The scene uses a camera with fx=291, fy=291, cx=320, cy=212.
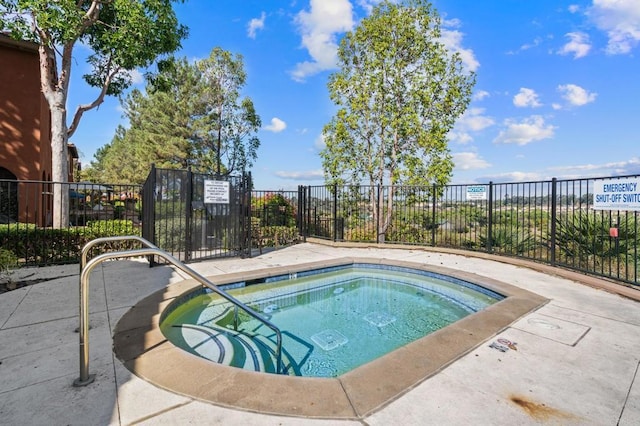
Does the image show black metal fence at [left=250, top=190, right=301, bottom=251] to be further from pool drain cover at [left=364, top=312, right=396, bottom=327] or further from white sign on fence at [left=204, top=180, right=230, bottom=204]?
pool drain cover at [left=364, top=312, right=396, bottom=327]

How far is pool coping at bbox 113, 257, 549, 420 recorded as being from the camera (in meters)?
1.92

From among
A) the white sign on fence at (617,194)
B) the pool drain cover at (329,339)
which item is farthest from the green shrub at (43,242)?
the white sign on fence at (617,194)

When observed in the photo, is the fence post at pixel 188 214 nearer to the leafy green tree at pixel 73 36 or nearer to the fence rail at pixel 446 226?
the fence rail at pixel 446 226

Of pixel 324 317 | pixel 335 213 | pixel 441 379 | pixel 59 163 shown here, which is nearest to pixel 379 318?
pixel 324 317

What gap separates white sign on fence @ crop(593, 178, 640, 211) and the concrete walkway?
1.64 m

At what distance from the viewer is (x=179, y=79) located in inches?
765

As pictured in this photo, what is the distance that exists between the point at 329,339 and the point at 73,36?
9.74 metres

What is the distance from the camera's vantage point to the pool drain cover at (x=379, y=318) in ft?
13.8

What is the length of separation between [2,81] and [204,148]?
1044 centimetres

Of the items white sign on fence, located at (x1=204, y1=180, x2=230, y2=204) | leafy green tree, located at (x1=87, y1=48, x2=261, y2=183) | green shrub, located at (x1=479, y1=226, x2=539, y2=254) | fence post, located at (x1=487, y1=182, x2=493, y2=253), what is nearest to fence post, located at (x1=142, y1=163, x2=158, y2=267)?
white sign on fence, located at (x1=204, y1=180, x2=230, y2=204)

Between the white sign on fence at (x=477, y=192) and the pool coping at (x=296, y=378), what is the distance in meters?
4.68

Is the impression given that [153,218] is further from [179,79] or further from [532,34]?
[179,79]

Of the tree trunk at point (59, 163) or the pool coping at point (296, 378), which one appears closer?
the pool coping at point (296, 378)

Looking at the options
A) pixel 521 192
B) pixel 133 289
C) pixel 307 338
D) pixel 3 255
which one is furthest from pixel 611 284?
pixel 3 255
